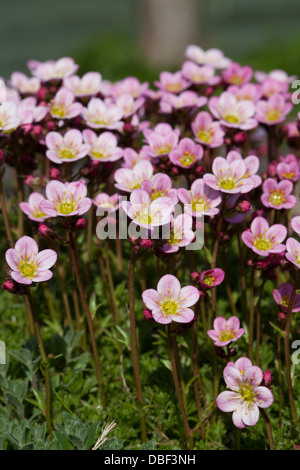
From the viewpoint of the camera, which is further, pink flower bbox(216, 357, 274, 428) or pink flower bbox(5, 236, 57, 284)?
pink flower bbox(5, 236, 57, 284)

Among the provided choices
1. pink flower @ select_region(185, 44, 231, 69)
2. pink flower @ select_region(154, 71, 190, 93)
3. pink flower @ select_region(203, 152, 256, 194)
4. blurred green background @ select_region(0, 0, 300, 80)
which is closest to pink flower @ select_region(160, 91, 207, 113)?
pink flower @ select_region(154, 71, 190, 93)

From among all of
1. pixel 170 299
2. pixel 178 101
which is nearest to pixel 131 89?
pixel 178 101

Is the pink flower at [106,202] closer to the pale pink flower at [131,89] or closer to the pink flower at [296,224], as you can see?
the pink flower at [296,224]

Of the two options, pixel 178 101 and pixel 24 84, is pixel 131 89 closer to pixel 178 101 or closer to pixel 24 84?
pixel 178 101

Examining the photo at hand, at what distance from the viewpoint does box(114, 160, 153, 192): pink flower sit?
2889 mm

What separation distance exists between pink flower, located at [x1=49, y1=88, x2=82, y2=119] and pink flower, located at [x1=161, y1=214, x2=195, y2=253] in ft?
2.92

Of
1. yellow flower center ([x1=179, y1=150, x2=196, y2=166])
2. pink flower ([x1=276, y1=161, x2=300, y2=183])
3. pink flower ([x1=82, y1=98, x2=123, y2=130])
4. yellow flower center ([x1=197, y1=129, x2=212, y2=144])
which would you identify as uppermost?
pink flower ([x1=82, y1=98, x2=123, y2=130])

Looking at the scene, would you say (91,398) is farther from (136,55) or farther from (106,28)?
(106,28)

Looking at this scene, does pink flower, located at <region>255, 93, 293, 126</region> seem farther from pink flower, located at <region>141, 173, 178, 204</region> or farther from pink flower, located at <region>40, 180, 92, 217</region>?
pink flower, located at <region>40, 180, 92, 217</region>

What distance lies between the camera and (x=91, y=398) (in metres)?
3.07

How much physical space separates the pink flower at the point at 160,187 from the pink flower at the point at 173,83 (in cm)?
115

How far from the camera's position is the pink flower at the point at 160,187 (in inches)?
106

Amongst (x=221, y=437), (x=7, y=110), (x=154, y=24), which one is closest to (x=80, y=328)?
(x=221, y=437)

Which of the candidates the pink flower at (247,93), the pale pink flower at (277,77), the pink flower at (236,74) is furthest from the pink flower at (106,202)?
the pale pink flower at (277,77)
